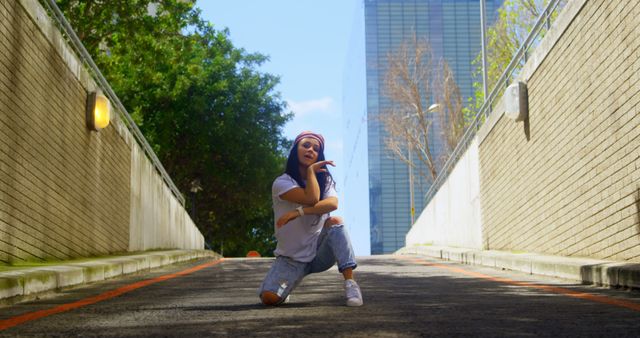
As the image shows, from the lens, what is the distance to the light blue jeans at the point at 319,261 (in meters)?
7.00

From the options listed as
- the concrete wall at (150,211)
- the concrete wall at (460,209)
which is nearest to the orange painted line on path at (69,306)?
the concrete wall at (150,211)

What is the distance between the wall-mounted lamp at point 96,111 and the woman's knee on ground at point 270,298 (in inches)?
343

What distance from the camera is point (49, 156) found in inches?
488

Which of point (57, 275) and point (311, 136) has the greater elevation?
point (311, 136)

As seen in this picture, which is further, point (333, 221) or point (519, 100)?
point (519, 100)

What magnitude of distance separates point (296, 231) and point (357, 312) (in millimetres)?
972

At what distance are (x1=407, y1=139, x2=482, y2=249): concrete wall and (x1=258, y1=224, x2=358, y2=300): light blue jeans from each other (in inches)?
563

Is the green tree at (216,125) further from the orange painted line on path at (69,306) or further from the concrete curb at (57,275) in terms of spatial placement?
the orange painted line on path at (69,306)

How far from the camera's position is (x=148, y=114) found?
36.1 meters

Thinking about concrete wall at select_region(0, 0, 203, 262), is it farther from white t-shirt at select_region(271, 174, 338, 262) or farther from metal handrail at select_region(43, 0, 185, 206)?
white t-shirt at select_region(271, 174, 338, 262)

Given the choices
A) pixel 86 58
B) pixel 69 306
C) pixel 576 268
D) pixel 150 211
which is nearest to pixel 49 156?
pixel 86 58

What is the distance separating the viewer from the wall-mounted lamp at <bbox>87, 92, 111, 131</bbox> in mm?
14929

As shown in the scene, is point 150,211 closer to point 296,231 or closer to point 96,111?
point 96,111

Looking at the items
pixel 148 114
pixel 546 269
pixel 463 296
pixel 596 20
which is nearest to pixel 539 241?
pixel 546 269
